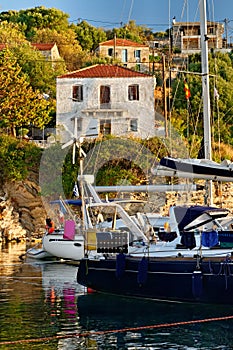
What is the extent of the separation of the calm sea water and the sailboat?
39 cm

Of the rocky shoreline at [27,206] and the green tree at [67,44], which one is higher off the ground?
the green tree at [67,44]

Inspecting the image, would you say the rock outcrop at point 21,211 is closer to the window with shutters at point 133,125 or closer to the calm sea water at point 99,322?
the window with shutters at point 133,125

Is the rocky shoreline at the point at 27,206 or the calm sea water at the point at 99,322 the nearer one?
the calm sea water at the point at 99,322

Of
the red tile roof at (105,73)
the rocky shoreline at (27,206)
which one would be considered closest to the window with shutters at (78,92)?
the red tile roof at (105,73)

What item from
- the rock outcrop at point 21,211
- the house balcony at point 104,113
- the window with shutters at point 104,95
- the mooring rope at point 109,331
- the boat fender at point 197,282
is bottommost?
the mooring rope at point 109,331

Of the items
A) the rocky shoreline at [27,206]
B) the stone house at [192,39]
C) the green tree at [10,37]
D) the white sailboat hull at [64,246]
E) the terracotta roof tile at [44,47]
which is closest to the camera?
the white sailboat hull at [64,246]

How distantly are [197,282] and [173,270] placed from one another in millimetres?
732

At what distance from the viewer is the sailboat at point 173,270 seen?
16234 millimetres

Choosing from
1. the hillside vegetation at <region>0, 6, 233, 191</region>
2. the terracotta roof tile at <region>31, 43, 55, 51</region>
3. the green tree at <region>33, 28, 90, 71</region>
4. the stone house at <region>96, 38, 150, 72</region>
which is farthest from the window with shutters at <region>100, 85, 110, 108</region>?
the stone house at <region>96, 38, 150, 72</region>

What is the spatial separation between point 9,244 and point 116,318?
2353 centimetres

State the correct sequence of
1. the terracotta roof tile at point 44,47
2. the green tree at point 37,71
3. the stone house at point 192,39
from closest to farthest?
the green tree at point 37,71 < the terracotta roof tile at point 44,47 < the stone house at point 192,39

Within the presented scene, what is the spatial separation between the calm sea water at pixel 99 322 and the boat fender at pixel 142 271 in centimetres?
69

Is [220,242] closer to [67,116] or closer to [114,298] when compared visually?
[114,298]

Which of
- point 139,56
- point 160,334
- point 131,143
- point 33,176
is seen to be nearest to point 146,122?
point 131,143
